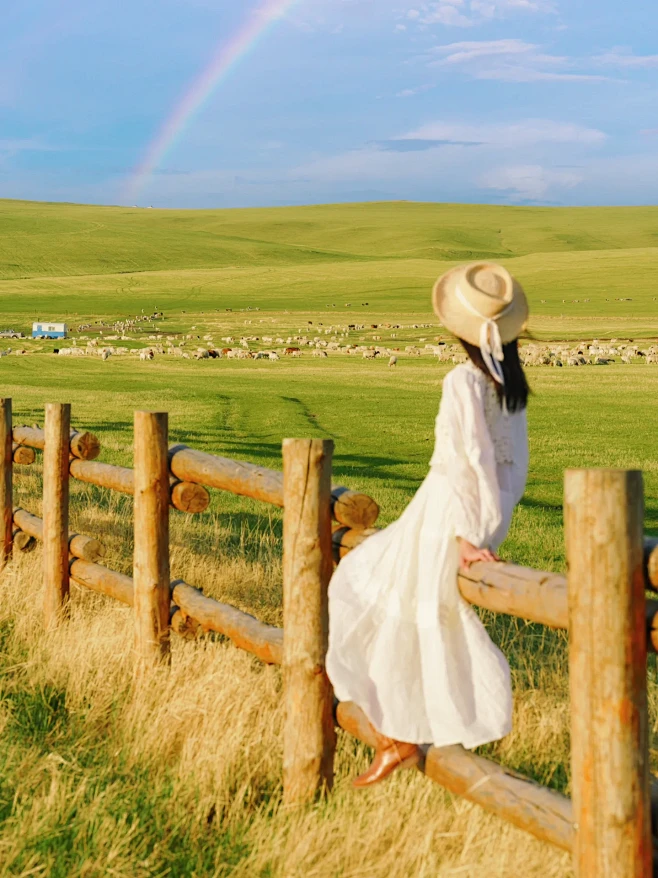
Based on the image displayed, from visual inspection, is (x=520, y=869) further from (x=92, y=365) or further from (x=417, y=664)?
(x=92, y=365)

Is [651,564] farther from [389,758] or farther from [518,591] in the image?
[389,758]

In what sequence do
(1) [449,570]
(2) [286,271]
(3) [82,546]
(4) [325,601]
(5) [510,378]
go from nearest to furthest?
(1) [449,570], (5) [510,378], (4) [325,601], (3) [82,546], (2) [286,271]

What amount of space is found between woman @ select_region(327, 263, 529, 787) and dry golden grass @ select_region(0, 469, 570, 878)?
31cm

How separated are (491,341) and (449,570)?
0.87 metres

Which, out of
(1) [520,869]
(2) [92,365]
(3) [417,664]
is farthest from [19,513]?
(2) [92,365]

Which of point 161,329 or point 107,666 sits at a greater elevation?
point 161,329

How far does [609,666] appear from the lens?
3166 mm

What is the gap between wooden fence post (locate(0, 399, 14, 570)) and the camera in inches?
328

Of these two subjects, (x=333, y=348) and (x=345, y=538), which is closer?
(x=345, y=538)

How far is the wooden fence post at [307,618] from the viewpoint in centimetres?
455

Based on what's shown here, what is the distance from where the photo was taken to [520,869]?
385 cm

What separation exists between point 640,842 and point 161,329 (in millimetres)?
84662

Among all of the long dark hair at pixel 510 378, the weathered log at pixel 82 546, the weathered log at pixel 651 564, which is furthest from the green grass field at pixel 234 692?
the long dark hair at pixel 510 378

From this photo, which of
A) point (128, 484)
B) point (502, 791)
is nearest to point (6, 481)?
point (128, 484)
